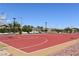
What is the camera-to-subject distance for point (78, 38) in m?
5.27

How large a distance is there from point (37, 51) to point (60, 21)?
428mm

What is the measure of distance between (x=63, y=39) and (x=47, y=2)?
471 millimetres

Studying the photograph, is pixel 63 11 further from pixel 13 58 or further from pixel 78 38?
pixel 13 58

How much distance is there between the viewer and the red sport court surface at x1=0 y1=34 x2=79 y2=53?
5266mm

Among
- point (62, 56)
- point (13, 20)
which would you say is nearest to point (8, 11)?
point (13, 20)

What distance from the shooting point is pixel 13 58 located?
17.2 ft

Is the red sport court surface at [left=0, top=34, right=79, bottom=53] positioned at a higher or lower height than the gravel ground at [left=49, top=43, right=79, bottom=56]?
higher

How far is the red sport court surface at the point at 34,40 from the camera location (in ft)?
17.3

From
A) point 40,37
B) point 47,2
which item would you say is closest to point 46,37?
point 40,37

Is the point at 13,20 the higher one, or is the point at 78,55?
the point at 13,20

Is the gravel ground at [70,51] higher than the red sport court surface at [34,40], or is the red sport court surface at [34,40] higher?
the red sport court surface at [34,40]

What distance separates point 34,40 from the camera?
17.4 feet

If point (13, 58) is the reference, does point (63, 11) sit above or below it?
above

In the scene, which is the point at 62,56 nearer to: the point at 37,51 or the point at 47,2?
the point at 37,51
